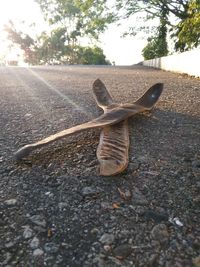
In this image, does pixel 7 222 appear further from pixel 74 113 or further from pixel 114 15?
pixel 114 15

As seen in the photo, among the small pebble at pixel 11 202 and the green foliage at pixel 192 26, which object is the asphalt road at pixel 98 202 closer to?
the small pebble at pixel 11 202

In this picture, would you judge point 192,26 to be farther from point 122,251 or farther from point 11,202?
point 122,251

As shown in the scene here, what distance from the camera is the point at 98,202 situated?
1.28 metres

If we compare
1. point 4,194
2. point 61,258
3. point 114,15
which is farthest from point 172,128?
point 114,15

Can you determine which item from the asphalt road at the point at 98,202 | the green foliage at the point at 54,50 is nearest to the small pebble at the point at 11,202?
the asphalt road at the point at 98,202

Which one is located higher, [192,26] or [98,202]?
[192,26]

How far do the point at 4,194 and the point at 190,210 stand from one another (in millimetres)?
714

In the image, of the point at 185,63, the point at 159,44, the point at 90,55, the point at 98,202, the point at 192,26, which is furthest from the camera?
the point at 90,55

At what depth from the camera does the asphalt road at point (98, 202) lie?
Result: 1.04m

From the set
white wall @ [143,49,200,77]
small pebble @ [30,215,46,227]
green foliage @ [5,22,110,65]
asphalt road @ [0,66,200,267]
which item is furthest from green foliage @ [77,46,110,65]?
small pebble @ [30,215,46,227]

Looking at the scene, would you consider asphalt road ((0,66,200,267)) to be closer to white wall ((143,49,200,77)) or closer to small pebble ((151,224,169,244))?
small pebble ((151,224,169,244))

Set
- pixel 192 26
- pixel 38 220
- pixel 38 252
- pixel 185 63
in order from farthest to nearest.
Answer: pixel 185 63, pixel 192 26, pixel 38 220, pixel 38 252

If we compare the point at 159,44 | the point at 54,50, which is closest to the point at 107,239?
the point at 159,44

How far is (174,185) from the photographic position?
1414mm
